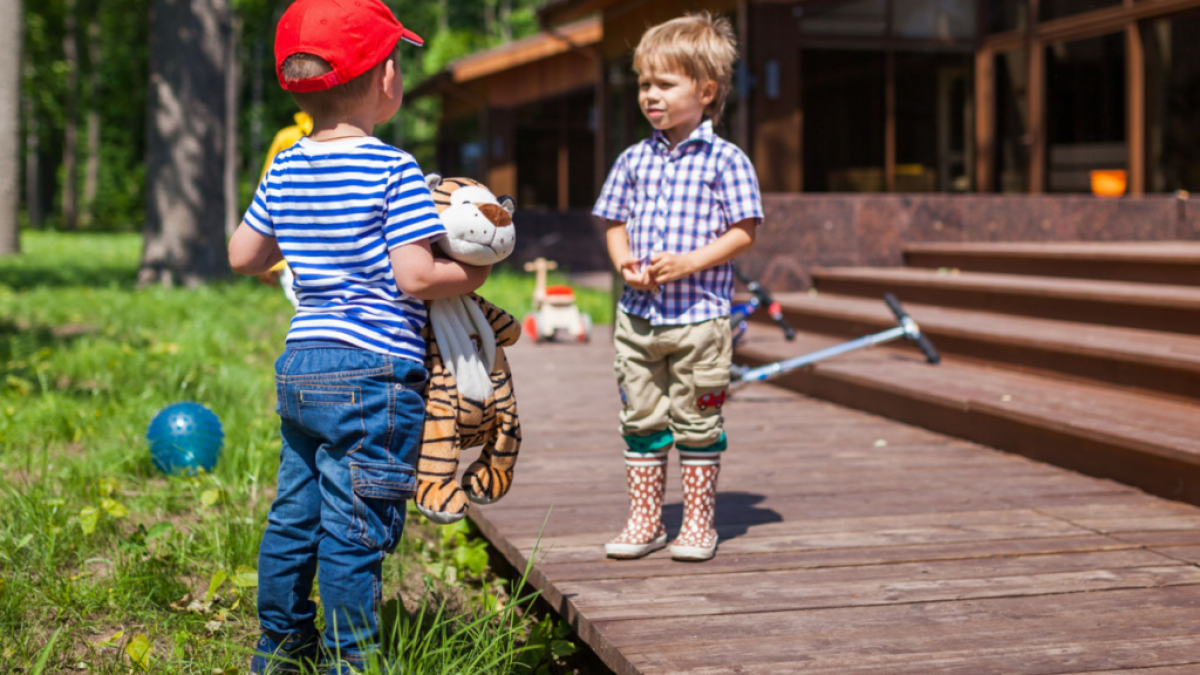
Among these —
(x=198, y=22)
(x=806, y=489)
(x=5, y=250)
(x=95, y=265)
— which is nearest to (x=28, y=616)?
(x=806, y=489)

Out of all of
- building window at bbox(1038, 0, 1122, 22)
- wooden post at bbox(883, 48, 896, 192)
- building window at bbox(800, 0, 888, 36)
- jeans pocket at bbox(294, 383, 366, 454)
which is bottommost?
jeans pocket at bbox(294, 383, 366, 454)

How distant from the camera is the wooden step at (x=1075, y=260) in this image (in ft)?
21.0

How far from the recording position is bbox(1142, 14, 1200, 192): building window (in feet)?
33.9

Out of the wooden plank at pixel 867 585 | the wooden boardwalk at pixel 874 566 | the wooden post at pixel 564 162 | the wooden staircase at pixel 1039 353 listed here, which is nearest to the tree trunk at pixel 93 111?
the wooden post at pixel 564 162

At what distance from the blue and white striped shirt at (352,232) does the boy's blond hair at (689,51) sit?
124cm

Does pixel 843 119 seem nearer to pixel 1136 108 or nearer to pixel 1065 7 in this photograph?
pixel 1065 7

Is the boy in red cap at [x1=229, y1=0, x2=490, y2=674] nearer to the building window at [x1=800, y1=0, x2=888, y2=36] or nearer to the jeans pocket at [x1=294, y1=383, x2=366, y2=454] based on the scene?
the jeans pocket at [x1=294, y1=383, x2=366, y2=454]

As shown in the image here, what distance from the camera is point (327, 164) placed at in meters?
2.14

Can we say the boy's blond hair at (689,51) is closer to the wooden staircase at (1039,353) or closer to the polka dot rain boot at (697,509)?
the polka dot rain boot at (697,509)

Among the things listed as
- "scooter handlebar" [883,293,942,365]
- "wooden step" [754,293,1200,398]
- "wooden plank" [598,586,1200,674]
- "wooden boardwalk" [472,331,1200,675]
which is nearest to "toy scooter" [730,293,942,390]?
"scooter handlebar" [883,293,942,365]

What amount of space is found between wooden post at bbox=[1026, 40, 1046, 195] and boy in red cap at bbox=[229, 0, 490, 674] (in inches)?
401

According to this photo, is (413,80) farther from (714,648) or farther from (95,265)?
(714,648)

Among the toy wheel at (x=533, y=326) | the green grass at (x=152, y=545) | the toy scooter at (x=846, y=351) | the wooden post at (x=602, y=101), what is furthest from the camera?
the wooden post at (x=602, y=101)

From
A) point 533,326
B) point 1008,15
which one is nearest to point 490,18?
point 1008,15
